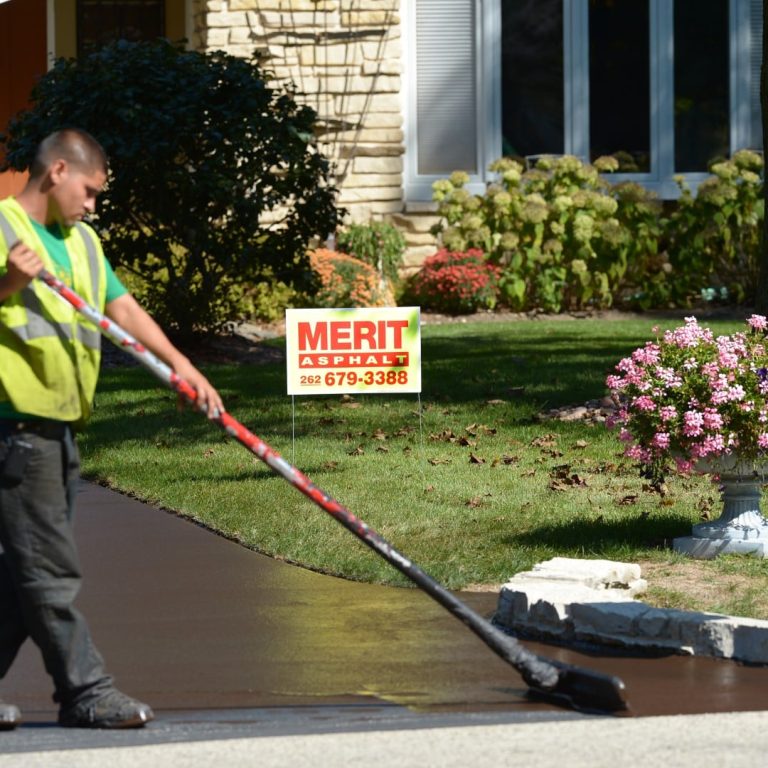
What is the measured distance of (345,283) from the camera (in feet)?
55.6

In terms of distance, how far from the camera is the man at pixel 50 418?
Result: 5016 millimetres

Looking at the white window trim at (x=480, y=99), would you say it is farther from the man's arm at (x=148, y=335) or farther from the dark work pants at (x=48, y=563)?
the dark work pants at (x=48, y=563)

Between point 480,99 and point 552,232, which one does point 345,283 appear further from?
point 480,99

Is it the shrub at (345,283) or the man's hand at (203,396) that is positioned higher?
the shrub at (345,283)

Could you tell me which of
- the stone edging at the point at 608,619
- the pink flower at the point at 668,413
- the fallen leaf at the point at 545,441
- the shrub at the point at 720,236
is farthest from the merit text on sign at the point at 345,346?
the shrub at the point at 720,236

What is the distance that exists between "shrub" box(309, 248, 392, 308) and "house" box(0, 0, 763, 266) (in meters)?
1.71

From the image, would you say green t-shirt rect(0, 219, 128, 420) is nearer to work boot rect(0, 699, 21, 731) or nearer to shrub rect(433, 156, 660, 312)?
work boot rect(0, 699, 21, 731)

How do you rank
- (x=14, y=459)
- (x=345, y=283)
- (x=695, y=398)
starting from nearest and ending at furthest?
(x=14, y=459) → (x=695, y=398) → (x=345, y=283)

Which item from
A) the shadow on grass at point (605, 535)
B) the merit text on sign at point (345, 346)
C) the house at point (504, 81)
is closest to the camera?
the shadow on grass at point (605, 535)

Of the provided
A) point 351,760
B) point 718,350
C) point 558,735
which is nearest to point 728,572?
point 718,350

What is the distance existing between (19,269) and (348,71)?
14.4 metres

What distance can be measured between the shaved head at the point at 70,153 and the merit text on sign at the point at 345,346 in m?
4.55

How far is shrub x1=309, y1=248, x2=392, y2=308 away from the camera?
16.7 metres

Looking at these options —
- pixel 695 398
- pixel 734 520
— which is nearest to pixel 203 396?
pixel 695 398
